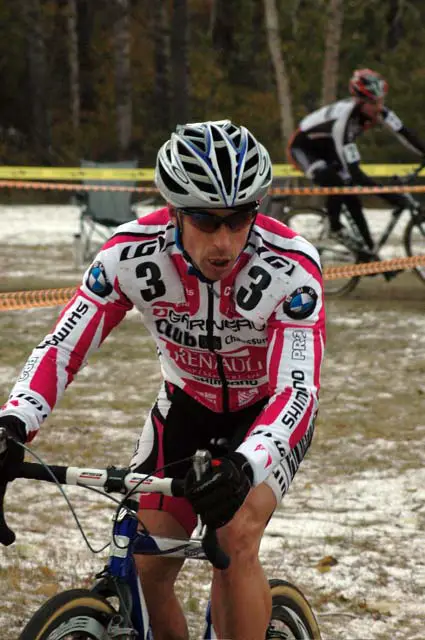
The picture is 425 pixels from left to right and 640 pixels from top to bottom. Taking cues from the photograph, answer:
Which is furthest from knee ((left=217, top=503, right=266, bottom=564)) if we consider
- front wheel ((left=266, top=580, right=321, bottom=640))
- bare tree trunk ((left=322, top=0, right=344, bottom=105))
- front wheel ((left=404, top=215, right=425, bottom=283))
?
bare tree trunk ((left=322, top=0, right=344, bottom=105))

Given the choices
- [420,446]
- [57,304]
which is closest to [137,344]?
[57,304]

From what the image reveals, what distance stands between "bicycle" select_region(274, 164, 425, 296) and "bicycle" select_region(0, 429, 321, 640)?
33.0 ft

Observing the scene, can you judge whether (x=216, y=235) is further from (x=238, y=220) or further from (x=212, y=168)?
(x=212, y=168)

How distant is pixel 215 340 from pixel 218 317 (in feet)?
0.25

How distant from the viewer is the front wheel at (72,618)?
291 centimetres

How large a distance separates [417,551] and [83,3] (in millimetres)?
34244

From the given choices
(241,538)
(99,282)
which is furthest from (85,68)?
(241,538)

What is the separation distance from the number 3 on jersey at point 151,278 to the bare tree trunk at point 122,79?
2615 cm

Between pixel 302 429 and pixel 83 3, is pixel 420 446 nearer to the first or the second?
pixel 302 429

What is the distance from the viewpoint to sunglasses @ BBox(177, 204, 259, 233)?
10.9 ft

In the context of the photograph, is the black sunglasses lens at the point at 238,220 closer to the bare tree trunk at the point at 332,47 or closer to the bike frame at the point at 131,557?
the bike frame at the point at 131,557

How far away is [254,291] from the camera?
11.6 feet

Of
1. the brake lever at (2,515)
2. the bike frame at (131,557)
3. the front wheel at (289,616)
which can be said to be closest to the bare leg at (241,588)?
the bike frame at (131,557)

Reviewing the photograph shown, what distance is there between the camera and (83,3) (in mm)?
37781
